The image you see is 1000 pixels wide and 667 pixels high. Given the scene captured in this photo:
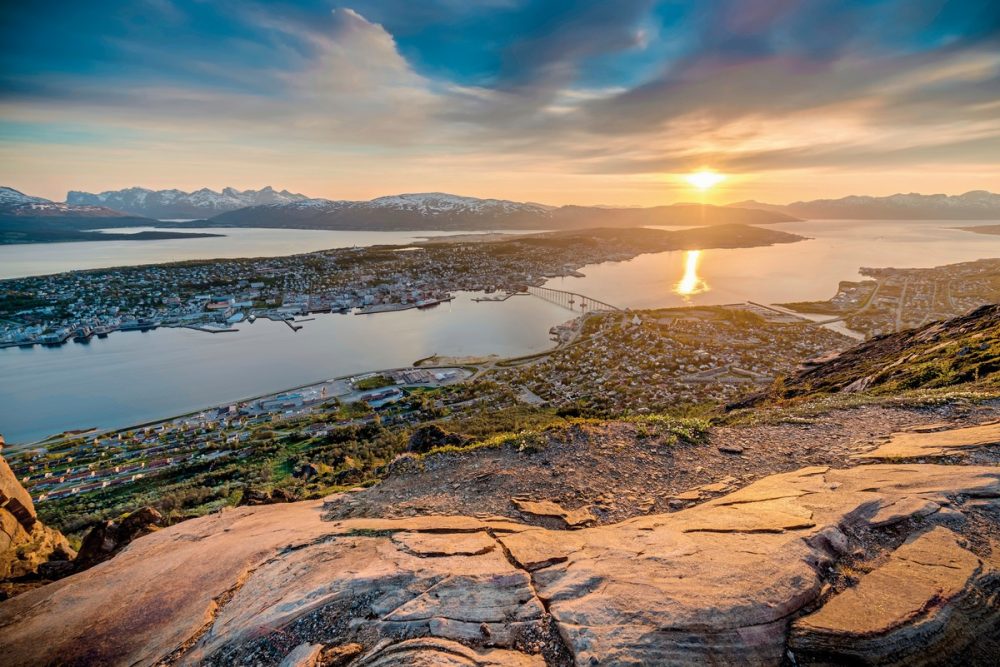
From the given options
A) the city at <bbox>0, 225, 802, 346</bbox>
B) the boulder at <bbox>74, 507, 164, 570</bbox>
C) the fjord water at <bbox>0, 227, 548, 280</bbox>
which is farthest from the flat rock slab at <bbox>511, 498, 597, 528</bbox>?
the fjord water at <bbox>0, 227, 548, 280</bbox>

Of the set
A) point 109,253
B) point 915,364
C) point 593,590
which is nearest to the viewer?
point 593,590

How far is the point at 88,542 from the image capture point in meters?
7.85

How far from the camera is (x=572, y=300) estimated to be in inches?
3155

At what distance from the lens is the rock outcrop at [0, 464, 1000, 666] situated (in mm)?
3441

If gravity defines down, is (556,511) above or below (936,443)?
below

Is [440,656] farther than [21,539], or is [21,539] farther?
[21,539]

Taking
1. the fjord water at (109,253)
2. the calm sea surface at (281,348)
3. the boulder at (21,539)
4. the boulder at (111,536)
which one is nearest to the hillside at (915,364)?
the boulder at (111,536)

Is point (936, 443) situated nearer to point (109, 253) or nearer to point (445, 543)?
point (445, 543)

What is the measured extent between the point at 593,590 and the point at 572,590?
21 cm

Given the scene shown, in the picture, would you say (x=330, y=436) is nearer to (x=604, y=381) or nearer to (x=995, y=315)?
(x=604, y=381)

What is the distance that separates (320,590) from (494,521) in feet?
8.51

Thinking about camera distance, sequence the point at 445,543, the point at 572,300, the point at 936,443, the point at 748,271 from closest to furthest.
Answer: the point at 445,543 → the point at 936,443 → the point at 572,300 → the point at 748,271

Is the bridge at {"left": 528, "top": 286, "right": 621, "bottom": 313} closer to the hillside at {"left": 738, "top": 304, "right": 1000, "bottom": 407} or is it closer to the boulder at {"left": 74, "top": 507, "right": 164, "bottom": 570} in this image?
the hillside at {"left": 738, "top": 304, "right": 1000, "bottom": 407}

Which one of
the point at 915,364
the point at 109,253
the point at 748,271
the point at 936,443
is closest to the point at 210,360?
the point at 936,443
